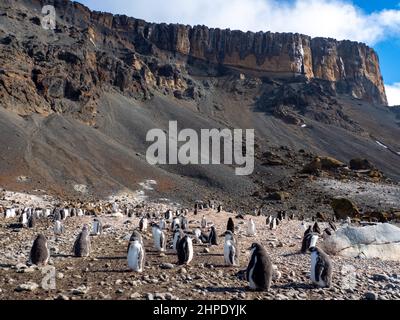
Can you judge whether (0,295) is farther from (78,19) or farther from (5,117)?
(78,19)

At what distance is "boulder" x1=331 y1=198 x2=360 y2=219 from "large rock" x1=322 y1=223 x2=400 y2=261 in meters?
26.0

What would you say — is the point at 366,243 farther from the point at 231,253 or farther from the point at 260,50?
the point at 260,50

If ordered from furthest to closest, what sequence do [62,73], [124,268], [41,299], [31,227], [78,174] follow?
[62,73] → [78,174] → [31,227] → [124,268] → [41,299]

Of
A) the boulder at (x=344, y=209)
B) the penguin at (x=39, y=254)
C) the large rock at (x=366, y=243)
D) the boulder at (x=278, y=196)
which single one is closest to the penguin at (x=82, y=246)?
the penguin at (x=39, y=254)

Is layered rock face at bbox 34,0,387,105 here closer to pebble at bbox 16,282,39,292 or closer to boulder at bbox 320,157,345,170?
boulder at bbox 320,157,345,170

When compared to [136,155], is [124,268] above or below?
below

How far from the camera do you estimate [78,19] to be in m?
112

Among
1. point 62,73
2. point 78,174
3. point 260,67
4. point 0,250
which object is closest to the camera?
point 0,250

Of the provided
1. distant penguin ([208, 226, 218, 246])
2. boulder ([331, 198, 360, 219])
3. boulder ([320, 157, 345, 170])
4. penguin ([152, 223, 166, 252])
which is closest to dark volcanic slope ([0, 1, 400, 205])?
boulder ([320, 157, 345, 170])

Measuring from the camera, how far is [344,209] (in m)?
40.8

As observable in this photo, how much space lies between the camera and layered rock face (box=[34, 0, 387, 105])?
12731cm

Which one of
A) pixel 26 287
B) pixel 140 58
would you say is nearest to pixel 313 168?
pixel 140 58
